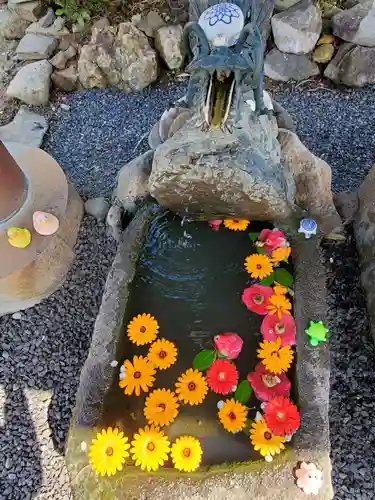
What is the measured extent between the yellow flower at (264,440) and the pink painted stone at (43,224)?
158 cm

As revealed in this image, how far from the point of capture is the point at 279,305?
93.5 inches

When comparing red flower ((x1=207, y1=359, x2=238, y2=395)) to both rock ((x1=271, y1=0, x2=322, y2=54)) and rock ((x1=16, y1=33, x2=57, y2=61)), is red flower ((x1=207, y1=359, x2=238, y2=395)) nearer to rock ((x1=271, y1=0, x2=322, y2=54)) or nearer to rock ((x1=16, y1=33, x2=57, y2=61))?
rock ((x1=271, y1=0, x2=322, y2=54))

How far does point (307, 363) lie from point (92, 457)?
38.0 inches

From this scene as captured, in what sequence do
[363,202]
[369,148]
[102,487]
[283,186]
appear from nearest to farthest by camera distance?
[102,487] < [283,186] < [363,202] < [369,148]

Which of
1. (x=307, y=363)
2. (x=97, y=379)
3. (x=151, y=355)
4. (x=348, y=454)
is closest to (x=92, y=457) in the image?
(x=97, y=379)

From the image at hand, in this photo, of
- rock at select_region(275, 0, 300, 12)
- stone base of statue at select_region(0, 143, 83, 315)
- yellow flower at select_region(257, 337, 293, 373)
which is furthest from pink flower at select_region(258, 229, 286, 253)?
rock at select_region(275, 0, 300, 12)

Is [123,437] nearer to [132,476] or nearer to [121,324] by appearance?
[132,476]

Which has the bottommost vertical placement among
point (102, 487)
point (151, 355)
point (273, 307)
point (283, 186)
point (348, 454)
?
point (348, 454)

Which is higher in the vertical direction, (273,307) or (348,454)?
(273,307)

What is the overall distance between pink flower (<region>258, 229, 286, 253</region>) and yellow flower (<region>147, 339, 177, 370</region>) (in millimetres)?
688

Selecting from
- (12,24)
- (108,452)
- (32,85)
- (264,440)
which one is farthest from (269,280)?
(12,24)

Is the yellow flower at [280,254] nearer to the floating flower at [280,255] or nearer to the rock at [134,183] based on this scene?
the floating flower at [280,255]

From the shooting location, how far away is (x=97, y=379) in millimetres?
2225

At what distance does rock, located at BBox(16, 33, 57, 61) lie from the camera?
4262 millimetres
